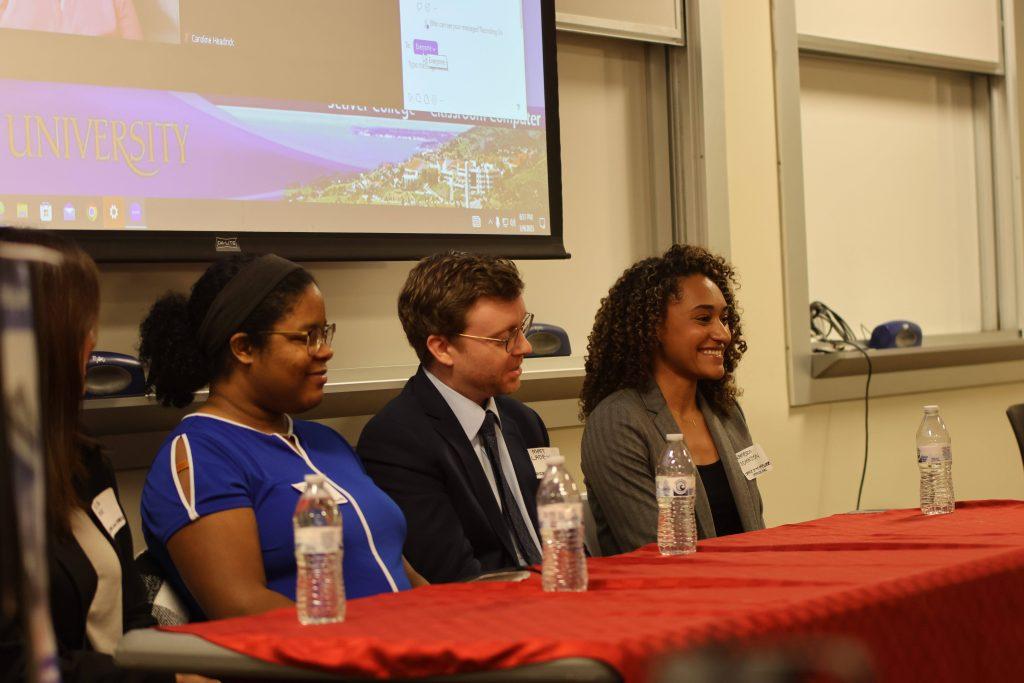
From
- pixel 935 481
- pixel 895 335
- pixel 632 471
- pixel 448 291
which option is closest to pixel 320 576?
pixel 448 291

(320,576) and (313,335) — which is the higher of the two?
(313,335)

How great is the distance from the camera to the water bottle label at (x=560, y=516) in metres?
1.72

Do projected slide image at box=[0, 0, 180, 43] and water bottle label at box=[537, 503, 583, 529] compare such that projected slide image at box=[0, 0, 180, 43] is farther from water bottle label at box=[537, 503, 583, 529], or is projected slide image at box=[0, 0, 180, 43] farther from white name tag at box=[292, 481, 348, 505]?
water bottle label at box=[537, 503, 583, 529]

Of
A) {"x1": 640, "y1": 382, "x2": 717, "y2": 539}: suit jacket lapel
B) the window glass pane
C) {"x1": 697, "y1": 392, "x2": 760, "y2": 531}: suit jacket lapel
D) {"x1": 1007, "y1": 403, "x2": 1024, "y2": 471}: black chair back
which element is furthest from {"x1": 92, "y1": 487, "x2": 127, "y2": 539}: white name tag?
the window glass pane

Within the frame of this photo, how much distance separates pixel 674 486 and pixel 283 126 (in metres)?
1.54

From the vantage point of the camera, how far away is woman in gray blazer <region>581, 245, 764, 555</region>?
279 cm

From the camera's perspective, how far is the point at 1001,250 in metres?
5.35

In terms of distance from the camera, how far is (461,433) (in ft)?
8.33

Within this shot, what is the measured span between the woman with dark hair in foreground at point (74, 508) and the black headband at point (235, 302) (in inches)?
13.8

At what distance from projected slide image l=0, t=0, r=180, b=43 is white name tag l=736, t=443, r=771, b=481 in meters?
1.74

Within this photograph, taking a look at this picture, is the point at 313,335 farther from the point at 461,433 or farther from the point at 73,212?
the point at 73,212

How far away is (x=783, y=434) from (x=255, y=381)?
8.54 feet

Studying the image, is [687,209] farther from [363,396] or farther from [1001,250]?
[1001,250]

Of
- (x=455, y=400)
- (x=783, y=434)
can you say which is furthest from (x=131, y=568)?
(x=783, y=434)
